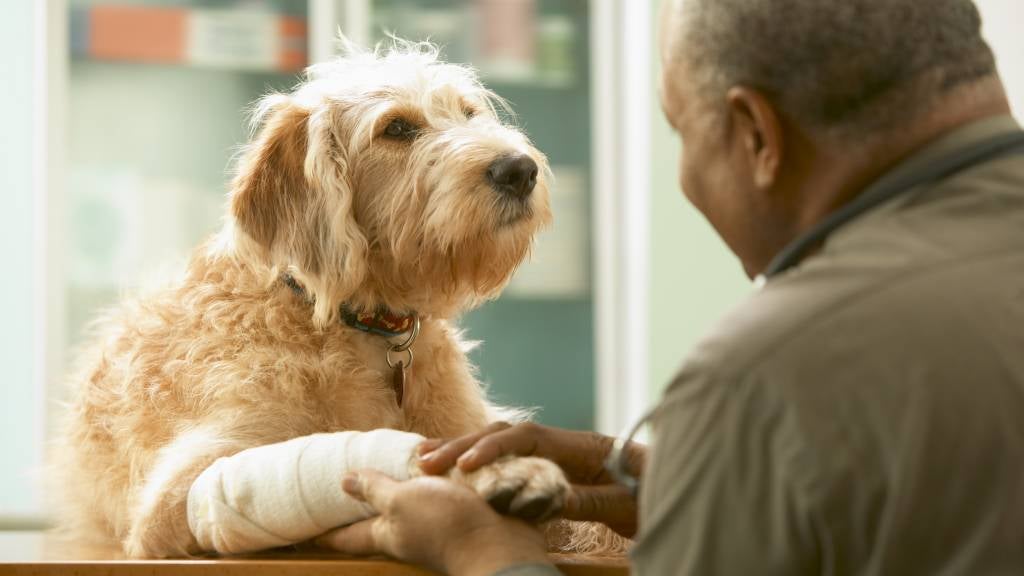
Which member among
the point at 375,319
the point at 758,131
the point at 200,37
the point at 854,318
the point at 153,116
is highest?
the point at 200,37

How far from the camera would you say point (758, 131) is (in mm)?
1026

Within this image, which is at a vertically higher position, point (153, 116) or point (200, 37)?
point (200, 37)

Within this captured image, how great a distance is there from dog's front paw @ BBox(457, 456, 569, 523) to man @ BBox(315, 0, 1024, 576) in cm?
25

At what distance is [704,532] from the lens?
0.89 metres

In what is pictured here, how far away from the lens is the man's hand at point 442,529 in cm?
115

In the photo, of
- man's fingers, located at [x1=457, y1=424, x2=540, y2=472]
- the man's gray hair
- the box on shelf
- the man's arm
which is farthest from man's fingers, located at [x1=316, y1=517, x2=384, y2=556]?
the box on shelf

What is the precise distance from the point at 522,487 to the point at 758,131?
0.42 meters

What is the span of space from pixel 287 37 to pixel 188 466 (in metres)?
2.68

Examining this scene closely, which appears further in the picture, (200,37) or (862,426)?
(200,37)

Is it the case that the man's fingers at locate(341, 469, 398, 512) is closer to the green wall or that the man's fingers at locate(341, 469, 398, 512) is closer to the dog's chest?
the dog's chest

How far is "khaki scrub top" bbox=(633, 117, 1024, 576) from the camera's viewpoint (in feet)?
2.82

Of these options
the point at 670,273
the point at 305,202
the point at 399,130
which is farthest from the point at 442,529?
the point at 670,273

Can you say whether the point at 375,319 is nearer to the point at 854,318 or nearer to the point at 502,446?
the point at 502,446

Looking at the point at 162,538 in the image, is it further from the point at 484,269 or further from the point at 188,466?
the point at 484,269
